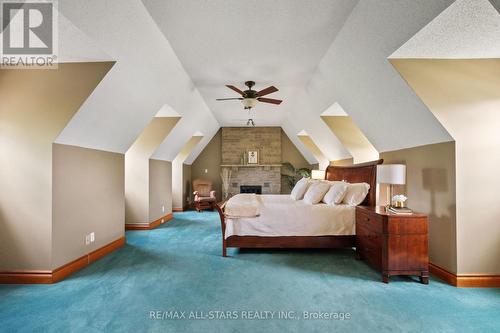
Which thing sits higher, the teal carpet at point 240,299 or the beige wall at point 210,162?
the beige wall at point 210,162

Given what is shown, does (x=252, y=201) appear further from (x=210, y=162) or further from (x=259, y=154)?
(x=210, y=162)

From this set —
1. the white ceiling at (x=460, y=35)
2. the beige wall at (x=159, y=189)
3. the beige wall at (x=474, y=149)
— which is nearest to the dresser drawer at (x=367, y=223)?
the beige wall at (x=474, y=149)

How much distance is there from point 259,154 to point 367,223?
5632mm

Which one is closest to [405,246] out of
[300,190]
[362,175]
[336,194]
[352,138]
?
[336,194]

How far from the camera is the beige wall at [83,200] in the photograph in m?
2.90

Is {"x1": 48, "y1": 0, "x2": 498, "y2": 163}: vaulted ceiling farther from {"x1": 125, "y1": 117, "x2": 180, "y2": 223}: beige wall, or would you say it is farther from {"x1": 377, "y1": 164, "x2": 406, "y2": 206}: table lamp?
{"x1": 125, "y1": 117, "x2": 180, "y2": 223}: beige wall

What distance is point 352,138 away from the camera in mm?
5066

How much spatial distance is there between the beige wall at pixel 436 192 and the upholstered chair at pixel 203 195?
5.55 metres

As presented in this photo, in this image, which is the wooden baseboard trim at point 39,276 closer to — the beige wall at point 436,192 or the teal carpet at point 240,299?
the teal carpet at point 240,299

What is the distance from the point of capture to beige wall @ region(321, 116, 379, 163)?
5051 mm

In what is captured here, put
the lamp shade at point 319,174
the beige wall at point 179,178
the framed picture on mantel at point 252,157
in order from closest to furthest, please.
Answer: the lamp shade at point 319,174 < the beige wall at point 179,178 < the framed picture on mantel at point 252,157

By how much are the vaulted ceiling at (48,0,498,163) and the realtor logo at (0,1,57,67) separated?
5.3 inches

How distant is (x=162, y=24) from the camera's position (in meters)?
2.59

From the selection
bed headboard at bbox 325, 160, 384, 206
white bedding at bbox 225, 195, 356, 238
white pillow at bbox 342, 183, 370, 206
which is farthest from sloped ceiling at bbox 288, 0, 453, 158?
white bedding at bbox 225, 195, 356, 238
